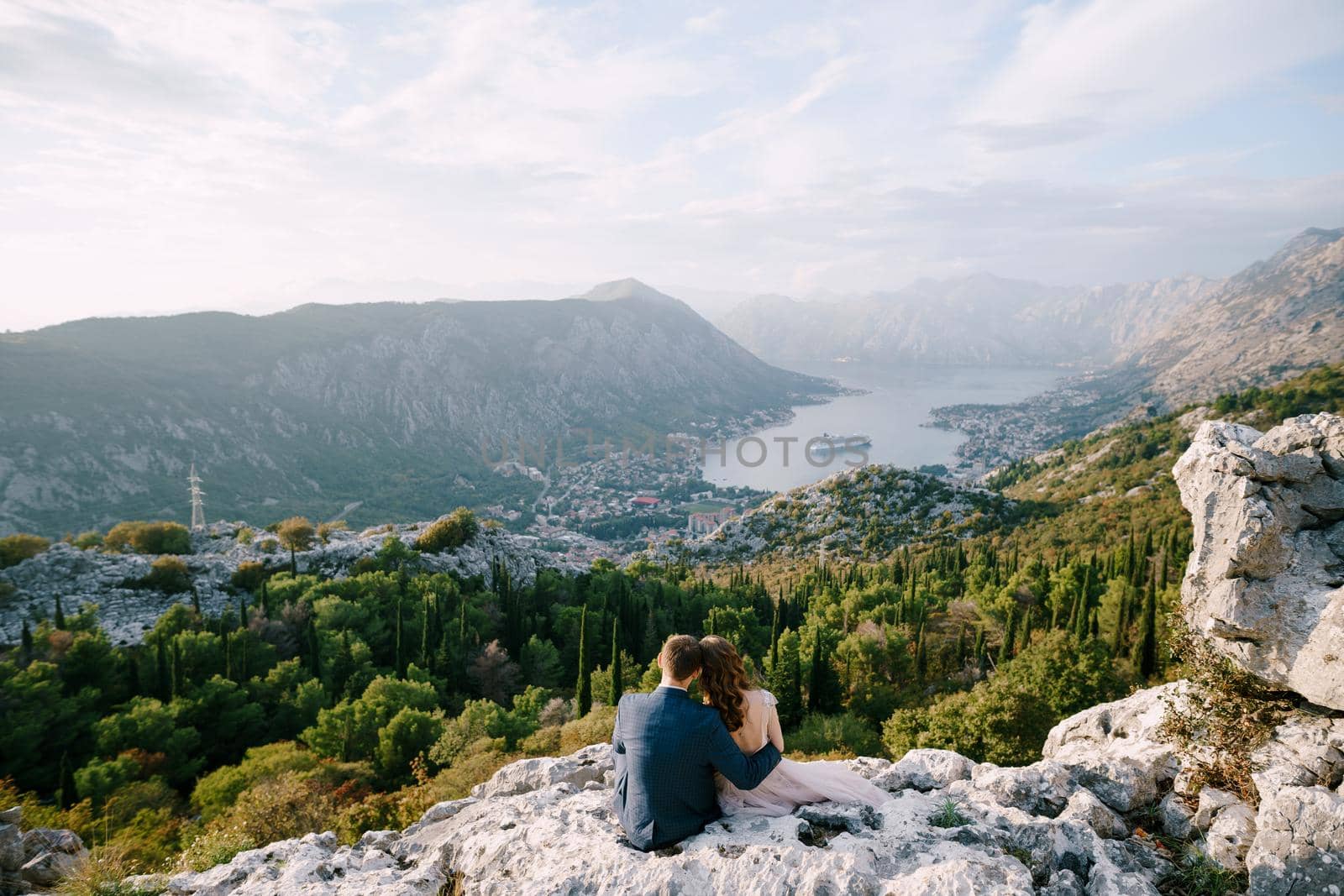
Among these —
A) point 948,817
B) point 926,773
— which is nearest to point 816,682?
point 926,773

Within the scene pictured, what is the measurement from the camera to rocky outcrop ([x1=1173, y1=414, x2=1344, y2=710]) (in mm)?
7410

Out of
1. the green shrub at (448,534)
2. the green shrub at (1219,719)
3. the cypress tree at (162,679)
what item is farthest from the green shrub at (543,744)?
the green shrub at (448,534)

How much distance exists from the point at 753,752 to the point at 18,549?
219 ft

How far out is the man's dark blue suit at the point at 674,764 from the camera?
5832 mm

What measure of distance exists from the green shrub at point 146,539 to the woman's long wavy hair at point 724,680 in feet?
236

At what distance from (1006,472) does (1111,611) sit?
117m

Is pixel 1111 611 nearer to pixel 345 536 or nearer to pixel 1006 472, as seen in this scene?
pixel 345 536

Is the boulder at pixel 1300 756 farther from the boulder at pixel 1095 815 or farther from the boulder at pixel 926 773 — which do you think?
the boulder at pixel 926 773

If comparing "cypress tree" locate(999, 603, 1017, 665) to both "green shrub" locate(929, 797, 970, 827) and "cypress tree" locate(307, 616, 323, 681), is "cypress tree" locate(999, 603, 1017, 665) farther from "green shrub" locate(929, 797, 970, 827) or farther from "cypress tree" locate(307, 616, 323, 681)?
"cypress tree" locate(307, 616, 323, 681)

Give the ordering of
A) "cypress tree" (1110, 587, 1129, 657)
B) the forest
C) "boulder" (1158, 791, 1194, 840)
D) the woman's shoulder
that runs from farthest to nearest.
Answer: "cypress tree" (1110, 587, 1129, 657)
the forest
"boulder" (1158, 791, 1194, 840)
the woman's shoulder

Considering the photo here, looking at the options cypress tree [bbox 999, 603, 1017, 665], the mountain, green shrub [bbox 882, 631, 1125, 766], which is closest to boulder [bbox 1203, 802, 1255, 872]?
green shrub [bbox 882, 631, 1125, 766]

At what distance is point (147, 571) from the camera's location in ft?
161

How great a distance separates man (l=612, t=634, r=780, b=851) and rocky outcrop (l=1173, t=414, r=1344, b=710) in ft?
21.6

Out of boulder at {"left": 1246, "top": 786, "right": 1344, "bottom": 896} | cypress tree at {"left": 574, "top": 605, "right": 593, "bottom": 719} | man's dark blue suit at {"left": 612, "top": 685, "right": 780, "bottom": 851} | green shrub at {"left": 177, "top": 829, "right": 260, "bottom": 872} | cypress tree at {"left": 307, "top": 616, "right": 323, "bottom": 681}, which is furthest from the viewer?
cypress tree at {"left": 307, "top": 616, "right": 323, "bottom": 681}
